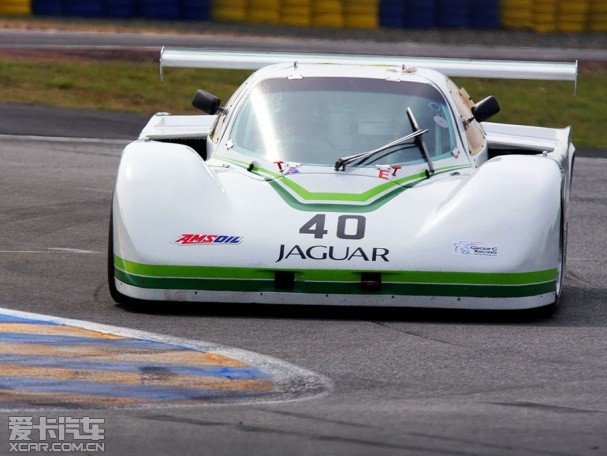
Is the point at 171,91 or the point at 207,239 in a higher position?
the point at 207,239

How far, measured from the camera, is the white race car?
7.00 m

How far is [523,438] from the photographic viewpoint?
4.95m

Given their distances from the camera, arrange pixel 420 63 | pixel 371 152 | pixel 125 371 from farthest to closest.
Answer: pixel 420 63
pixel 371 152
pixel 125 371

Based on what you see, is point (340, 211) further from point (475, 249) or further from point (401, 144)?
point (401, 144)

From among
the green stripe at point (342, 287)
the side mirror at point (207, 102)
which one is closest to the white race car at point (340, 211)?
the green stripe at point (342, 287)

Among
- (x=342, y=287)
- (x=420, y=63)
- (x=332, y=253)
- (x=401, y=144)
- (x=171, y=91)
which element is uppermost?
(x=420, y=63)

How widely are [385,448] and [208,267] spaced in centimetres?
236

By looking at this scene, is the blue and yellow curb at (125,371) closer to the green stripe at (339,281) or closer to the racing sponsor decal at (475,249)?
the green stripe at (339,281)

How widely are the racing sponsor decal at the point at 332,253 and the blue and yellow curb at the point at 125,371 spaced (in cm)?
78

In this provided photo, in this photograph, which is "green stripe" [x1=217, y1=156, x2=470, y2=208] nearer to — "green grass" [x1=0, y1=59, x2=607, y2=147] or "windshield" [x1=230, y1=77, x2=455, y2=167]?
"windshield" [x1=230, y1=77, x2=455, y2=167]

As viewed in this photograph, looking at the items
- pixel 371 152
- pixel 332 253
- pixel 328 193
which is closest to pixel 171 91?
pixel 371 152

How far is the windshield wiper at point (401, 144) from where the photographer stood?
7793 millimetres

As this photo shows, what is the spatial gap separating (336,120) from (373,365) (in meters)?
2.47

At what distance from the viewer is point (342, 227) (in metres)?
7.10
